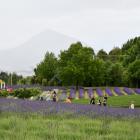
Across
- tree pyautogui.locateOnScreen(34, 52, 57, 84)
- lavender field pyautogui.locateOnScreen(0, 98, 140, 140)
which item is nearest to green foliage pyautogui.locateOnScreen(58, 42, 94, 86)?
tree pyautogui.locateOnScreen(34, 52, 57, 84)

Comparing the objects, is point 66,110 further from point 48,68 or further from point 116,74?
point 48,68

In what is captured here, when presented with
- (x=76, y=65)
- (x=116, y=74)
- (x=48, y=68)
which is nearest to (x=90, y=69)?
(x=76, y=65)

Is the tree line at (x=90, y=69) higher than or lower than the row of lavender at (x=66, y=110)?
higher

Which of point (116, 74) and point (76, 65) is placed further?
point (116, 74)

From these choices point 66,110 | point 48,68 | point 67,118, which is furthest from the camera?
point 48,68

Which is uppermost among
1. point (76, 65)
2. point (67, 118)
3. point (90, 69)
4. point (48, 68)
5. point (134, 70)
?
point (48, 68)

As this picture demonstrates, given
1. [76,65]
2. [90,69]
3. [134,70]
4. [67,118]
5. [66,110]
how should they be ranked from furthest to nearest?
[90,69], [134,70], [76,65], [66,110], [67,118]

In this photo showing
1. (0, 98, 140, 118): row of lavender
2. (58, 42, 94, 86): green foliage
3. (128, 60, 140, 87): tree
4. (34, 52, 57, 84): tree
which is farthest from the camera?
(34, 52, 57, 84): tree

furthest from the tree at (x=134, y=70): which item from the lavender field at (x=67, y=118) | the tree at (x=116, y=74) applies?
the lavender field at (x=67, y=118)

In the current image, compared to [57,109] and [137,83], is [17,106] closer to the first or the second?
[57,109]

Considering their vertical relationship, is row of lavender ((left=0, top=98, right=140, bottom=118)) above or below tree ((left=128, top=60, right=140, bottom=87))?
below

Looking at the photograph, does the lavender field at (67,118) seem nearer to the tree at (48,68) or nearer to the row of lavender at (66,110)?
the row of lavender at (66,110)

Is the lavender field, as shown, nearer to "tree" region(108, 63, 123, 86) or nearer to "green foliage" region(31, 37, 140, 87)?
"green foliage" region(31, 37, 140, 87)

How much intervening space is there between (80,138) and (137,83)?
78.6 meters
